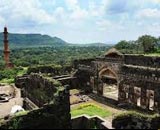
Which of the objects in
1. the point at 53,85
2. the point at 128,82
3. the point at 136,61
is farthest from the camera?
the point at 136,61

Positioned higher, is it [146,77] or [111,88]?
[146,77]

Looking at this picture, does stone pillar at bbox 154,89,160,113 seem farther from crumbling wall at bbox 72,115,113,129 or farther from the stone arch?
crumbling wall at bbox 72,115,113,129

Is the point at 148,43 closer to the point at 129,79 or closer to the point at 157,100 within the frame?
the point at 129,79

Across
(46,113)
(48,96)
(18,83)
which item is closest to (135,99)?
(48,96)

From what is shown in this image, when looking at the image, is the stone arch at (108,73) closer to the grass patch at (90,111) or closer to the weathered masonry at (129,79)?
the weathered masonry at (129,79)

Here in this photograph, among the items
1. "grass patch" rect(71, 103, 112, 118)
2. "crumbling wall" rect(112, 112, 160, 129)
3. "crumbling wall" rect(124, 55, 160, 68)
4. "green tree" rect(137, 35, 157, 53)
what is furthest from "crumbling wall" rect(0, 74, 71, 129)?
"green tree" rect(137, 35, 157, 53)

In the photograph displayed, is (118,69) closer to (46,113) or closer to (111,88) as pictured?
(111,88)
